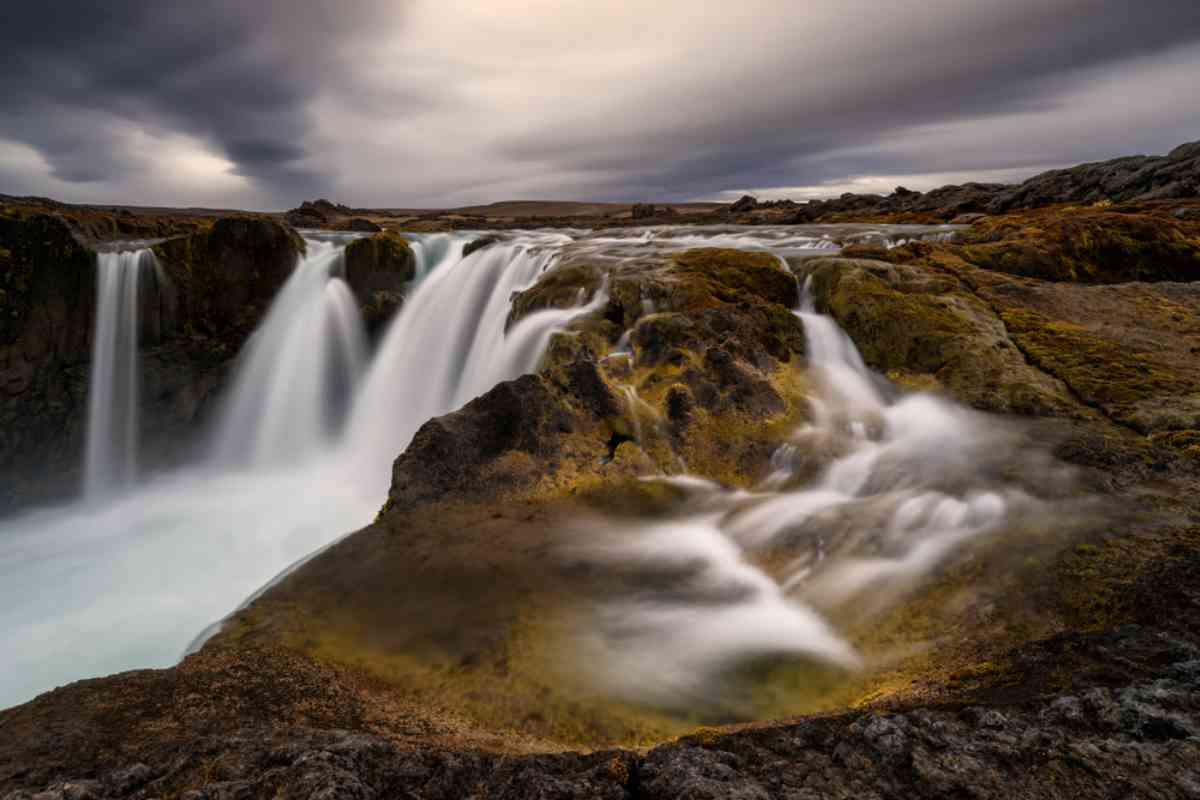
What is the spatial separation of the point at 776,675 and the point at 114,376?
20131 millimetres

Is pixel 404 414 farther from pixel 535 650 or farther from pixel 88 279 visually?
pixel 535 650

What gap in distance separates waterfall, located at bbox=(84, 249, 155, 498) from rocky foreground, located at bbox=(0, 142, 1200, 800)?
13.3 m

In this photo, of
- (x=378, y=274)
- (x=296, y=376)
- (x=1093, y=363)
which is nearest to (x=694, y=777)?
(x=1093, y=363)

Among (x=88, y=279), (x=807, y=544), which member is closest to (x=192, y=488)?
(x=88, y=279)

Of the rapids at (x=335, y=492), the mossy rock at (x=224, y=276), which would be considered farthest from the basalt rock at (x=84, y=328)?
the rapids at (x=335, y=492)

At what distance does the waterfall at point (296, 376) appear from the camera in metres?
17.4

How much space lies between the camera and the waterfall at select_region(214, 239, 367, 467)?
17422mm

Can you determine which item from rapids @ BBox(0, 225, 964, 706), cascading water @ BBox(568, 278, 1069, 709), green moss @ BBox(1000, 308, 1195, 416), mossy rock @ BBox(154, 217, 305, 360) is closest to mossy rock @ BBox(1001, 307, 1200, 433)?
green moss @ BBox(1000, 308, 1195, 416)

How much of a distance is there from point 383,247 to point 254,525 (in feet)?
35.7

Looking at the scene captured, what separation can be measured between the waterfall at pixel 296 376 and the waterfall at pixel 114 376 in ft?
8.17

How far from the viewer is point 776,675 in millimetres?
4445

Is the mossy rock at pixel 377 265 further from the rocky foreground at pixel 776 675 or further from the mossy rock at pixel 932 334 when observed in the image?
the mossy rock at pixel 932 334

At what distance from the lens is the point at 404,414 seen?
15883mm

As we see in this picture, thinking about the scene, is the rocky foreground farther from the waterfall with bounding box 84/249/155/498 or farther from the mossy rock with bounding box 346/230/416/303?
the waterfall with bounding box 84/249/155/498
